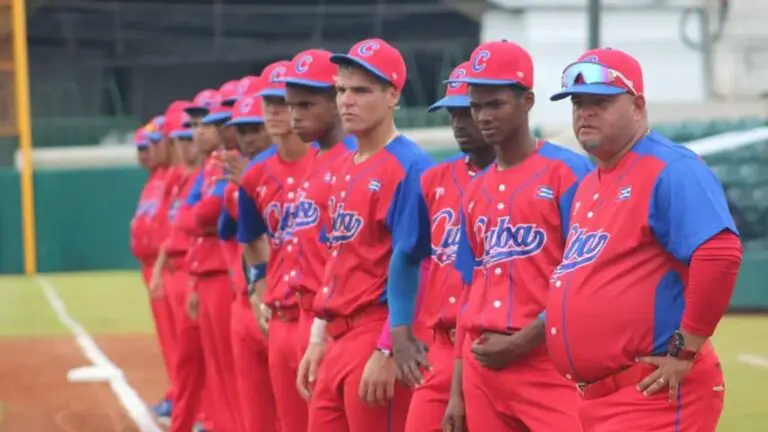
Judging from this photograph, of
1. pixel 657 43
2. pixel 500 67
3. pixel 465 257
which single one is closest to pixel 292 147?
pixel 465 257

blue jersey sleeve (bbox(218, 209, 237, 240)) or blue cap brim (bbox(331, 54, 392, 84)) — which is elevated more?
blue cap brim (bbox(331, 54, 392, 84))

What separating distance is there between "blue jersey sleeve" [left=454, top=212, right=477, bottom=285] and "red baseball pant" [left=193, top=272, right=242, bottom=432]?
3.67 m

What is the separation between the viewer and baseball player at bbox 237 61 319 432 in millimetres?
6230

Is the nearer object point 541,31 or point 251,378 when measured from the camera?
point 251,378

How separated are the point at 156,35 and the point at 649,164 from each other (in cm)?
2748

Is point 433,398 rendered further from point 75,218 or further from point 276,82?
point 75,218

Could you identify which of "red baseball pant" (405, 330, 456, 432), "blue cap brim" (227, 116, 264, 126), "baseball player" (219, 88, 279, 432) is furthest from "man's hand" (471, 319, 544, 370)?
"blue cap brim" (227, 116, 264, 126)

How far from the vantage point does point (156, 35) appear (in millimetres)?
30672

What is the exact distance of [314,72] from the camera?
594 cm

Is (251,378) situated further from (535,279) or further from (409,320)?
(535,279)

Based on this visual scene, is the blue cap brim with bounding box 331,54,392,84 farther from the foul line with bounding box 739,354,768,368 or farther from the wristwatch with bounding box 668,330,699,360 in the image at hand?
the foul line with bounding box 739,354,768,368

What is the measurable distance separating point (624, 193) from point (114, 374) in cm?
888

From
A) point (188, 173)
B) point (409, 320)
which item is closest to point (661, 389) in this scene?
point (409, 320)

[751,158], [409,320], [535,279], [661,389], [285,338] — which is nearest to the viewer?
[661,389]
